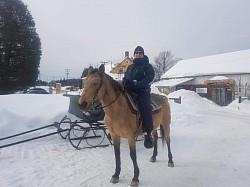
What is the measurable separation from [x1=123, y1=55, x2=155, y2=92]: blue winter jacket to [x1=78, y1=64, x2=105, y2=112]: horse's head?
2.81 ft

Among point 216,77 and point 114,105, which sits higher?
point 216,77

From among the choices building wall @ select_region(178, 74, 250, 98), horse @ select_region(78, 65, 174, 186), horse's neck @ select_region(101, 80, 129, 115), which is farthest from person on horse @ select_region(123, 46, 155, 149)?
building wall @ select_region(178, 74, 250, 98)

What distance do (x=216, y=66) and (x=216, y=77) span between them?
6222mm

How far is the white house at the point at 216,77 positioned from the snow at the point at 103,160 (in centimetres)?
2490

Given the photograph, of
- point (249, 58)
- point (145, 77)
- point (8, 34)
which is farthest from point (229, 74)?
point (145, 77)

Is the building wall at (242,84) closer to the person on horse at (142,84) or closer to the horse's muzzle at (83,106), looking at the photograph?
the person on horse at (142,84)

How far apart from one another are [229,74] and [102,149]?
109 feet

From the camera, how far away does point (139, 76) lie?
5.39 metres

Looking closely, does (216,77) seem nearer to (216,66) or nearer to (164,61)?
(216,66)

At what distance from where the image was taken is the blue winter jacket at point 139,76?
5203 mm

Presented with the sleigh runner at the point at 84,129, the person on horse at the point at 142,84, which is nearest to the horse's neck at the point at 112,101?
the person on horse at the point at 142,84

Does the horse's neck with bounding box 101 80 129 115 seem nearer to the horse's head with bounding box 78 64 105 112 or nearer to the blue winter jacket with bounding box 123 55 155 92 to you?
the horse's head with bounding box 78 64 105 112

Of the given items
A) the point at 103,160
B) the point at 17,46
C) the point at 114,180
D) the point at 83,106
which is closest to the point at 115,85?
the point at 83,106

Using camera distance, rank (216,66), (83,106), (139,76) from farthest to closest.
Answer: (216,66), (139,76), (83,106)
